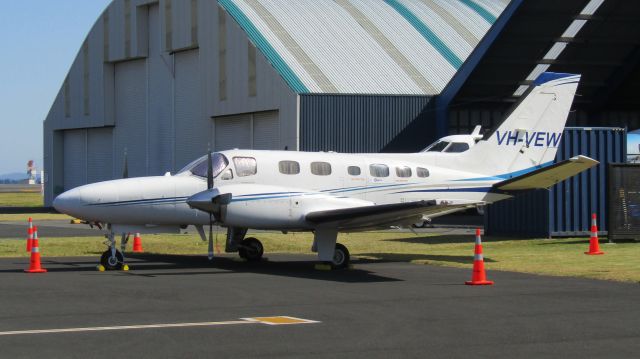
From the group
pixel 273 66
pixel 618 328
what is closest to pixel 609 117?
pixel 273 66

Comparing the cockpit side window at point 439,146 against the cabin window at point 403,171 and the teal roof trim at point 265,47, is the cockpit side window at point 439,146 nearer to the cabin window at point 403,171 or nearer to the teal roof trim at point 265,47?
the teal roof trim at point 265,47

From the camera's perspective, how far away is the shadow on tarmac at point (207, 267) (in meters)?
21.8

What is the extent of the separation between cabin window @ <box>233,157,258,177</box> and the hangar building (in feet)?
75.6

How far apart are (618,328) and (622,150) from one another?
71.4 feet

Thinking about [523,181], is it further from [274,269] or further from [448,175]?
[274,269]

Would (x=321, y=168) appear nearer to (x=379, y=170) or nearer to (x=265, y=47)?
(x=379, y=170)

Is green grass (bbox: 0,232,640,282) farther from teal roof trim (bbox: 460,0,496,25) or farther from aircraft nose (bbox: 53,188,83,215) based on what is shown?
teal roof trim (bbox: 460,0,496,25)

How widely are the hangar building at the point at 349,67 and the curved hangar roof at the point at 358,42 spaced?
82mm

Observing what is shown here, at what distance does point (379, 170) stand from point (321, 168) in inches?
63.4

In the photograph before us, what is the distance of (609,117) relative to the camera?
180 ft

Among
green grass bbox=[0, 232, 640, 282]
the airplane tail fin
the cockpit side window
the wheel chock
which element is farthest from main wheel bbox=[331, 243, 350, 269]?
the cockpit side window

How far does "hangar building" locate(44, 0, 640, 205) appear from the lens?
47688 millimetres

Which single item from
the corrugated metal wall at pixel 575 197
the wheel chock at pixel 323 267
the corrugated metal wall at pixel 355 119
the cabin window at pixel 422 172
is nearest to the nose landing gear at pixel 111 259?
the wheel chock at pixel 323 267

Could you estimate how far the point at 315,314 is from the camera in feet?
48.9
